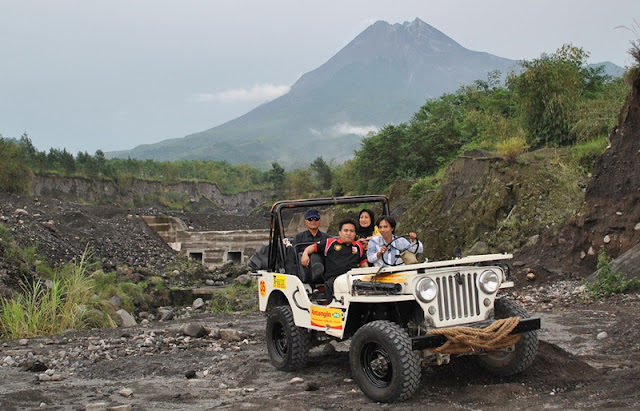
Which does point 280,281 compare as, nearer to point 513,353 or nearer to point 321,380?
point 321,380

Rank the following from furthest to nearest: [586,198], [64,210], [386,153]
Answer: [386,153] → [64,210] → [586,198]

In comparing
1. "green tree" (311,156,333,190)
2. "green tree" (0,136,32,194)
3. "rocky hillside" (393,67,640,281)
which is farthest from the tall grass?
"green tree" (311,156,333,190)

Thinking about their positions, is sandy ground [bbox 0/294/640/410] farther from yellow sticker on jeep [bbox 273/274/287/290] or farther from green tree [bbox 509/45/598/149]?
green tree [bbox 509/45/598/149]

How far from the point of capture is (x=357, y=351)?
623cm

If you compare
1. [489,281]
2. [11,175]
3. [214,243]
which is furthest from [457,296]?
[11,175]

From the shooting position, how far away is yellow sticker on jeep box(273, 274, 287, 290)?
778 centimetres

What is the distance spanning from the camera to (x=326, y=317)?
22.4 feet

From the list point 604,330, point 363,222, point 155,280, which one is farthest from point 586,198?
point 155,280

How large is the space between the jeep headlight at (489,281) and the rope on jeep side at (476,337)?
0.33 metres

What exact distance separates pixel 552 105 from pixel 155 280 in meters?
16.5

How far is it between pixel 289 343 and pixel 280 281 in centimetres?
75

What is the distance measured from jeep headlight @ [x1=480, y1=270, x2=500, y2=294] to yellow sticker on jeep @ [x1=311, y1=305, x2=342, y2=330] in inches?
56.5

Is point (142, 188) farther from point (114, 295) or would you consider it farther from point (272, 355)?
point (272, 355)

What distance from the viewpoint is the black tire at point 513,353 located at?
6422 millimetres
